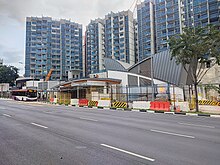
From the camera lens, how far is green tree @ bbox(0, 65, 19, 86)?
102 metres

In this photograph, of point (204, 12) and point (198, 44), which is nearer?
point (198, 44)

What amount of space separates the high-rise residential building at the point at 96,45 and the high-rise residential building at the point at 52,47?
879 centimetres

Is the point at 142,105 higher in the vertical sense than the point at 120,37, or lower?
lower

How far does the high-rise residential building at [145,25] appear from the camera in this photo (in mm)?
89125

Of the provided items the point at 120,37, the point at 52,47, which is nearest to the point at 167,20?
the point at 120,37

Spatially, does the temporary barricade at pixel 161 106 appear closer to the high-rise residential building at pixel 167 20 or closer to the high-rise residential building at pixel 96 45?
the high-rise residential building at pixel 167 20

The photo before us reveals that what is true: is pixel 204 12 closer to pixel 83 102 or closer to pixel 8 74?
pixel 83 102

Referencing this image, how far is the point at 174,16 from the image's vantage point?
258ft

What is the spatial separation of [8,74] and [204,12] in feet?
310

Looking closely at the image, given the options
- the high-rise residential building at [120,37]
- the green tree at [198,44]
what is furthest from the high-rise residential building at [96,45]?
the green tree at [198,44]

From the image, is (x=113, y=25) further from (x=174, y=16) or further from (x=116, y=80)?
(x=116, y=80)

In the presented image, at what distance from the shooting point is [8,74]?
104625 millimetres

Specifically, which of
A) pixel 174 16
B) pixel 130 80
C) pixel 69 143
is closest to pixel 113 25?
pixel 174 16

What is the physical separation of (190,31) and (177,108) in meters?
8.37
